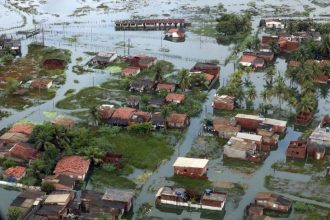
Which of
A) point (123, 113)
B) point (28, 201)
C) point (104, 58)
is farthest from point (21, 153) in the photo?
point (104, 58)

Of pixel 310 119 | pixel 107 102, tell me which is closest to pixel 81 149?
pixel 107 102

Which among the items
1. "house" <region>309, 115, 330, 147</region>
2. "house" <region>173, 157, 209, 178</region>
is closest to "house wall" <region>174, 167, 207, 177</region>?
"house" <region>173, 157, 209, 178</region>

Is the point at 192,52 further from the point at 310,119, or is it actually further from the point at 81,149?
the point at 81,149

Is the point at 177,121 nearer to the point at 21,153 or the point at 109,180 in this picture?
the point at 109,180

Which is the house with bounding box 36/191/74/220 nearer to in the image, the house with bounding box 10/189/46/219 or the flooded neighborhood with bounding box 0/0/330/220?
the flooded neighborhood with bounding box 0/0/330/220

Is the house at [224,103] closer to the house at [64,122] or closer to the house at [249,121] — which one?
the house at [249,121]

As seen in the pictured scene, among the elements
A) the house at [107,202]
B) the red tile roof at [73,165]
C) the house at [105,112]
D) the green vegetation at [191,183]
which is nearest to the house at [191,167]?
the green vegetation at [191,183]
